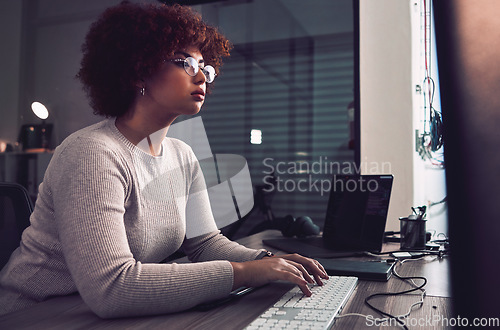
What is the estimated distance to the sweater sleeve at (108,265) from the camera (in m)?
0.69

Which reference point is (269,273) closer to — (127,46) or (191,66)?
(191,66)

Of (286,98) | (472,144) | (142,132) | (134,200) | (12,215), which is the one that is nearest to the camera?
(472,144)

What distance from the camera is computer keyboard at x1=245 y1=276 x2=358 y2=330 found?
604 mm

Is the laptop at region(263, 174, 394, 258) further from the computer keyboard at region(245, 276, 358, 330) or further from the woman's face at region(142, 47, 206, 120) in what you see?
the woman's face at region(142, 47, 206, 120)

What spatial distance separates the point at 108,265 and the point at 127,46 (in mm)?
680

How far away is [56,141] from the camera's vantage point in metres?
2.42

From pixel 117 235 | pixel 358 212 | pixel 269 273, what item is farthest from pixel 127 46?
pixel 358 212

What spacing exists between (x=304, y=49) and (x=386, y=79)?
1.26 m

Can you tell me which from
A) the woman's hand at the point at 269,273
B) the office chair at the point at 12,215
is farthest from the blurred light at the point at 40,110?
the woman's hand at the point at 269,273

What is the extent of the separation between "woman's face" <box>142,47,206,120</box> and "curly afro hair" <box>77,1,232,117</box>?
0.03m

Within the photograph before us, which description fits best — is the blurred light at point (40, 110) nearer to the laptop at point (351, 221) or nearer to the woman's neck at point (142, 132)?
the woman's neck at point (142, 132)

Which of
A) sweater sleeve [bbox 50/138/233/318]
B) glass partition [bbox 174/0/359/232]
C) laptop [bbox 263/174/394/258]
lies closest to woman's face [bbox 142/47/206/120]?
sweater sleeve [bbox 50/138/233/318]

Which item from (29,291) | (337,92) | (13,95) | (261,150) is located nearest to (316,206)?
(261,150)

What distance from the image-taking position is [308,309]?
2.23ft
